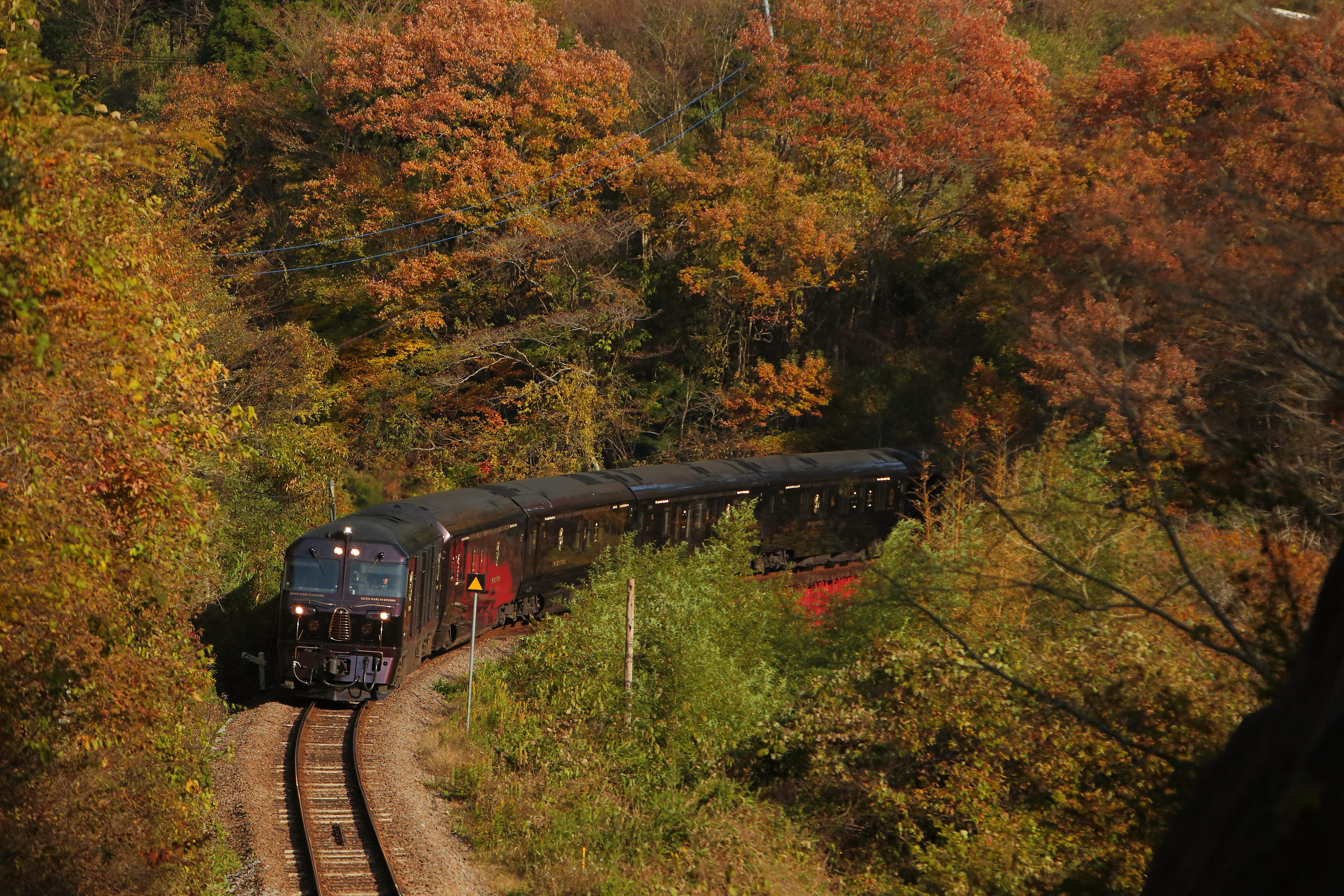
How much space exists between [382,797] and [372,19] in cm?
3654

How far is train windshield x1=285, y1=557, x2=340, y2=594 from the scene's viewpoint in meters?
16.7

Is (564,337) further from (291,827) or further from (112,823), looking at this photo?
(112,823)

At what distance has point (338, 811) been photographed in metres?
13.1

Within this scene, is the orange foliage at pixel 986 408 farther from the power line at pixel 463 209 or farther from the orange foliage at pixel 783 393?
the power line at pixel 463 209

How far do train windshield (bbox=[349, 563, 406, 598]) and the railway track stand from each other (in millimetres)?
1786

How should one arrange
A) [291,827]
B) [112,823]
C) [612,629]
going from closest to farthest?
[112,823] < [291,827] < [612,629]

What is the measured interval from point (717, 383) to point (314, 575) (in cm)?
2126

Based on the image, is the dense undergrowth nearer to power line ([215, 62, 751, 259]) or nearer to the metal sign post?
the metal sign post

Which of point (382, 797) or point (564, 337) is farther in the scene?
point (564, 337)

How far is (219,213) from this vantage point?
39094mm

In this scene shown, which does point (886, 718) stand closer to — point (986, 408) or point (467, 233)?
point (986, 408)

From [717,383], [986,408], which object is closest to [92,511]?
[986,408]

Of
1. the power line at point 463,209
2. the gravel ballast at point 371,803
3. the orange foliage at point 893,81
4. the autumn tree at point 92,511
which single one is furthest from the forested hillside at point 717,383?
the gravel ballast at point 371,803

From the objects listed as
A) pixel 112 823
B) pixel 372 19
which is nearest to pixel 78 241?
pixel 112 823
